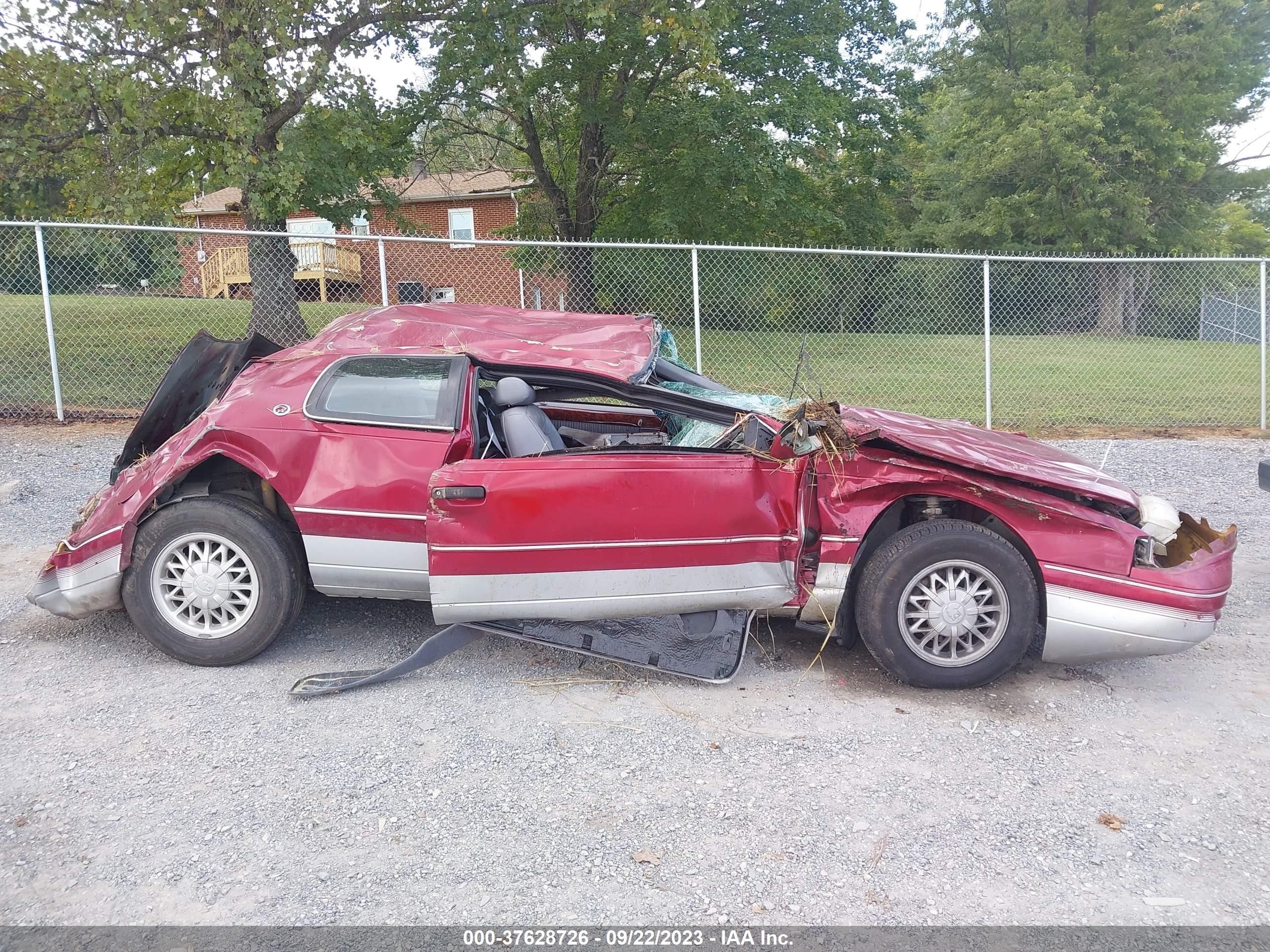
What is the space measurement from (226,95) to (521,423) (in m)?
9.76

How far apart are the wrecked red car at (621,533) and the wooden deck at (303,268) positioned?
18927 mm

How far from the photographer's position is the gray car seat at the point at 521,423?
4.61 meters

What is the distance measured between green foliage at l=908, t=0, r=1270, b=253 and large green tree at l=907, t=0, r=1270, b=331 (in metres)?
0.04

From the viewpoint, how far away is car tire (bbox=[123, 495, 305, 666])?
4.46 meters

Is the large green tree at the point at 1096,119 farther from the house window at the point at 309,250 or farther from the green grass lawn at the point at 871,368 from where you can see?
the house window at the point at 309,250

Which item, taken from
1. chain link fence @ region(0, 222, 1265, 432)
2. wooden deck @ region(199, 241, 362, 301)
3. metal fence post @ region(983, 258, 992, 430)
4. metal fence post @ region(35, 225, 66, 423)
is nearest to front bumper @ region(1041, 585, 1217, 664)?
chain link fence @ region(0, 222, 1265, 432)

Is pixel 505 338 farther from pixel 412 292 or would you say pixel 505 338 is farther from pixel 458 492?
pixel 412 292

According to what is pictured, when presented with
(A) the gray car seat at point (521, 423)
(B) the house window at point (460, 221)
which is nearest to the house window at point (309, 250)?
(B) the house window at point (460, 221)

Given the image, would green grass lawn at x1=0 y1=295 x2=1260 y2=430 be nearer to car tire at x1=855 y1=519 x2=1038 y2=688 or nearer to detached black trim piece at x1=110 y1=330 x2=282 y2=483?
detached black trim piece at x1=110 y1=330 x2=282 y2=483

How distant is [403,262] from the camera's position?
1000 inches

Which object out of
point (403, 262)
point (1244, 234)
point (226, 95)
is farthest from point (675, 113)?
point (1244, 234)

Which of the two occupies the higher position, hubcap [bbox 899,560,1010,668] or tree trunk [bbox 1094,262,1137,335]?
tree trunk [bbox 1094,262,1137,335]

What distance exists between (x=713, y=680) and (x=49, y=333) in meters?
8.56

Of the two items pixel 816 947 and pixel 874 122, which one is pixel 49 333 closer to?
pixel 816 947
